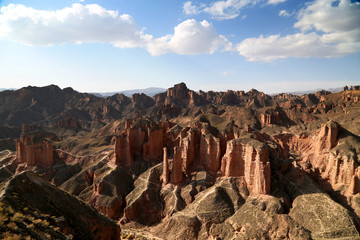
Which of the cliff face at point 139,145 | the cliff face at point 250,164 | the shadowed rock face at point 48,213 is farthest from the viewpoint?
the cliff face at point 139,145

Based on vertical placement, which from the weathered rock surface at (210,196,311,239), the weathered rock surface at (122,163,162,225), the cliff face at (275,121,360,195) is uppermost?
the cliff face at (275,121,360,195)

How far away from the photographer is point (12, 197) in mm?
23078

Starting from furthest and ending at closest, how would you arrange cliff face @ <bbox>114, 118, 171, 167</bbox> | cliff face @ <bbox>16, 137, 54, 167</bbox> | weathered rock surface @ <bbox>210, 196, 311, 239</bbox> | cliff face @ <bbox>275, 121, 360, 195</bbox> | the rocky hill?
cliff face @ <bbox>16, 137, 54, 167</bbox>, cliff face @ <bbox>114, 118, 171, 167</bbox>, cliff face @ <bbox>275, 121, 360, 195</bbox>, weathered rock surface @ <bbox>210, 196, 311, 239</bbox>, the rocky hill

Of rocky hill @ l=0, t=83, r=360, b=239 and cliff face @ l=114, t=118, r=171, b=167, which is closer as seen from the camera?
rocky hill @ l=0, t=83, r=360, b=239

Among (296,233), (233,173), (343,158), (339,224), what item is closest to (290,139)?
(343,158)

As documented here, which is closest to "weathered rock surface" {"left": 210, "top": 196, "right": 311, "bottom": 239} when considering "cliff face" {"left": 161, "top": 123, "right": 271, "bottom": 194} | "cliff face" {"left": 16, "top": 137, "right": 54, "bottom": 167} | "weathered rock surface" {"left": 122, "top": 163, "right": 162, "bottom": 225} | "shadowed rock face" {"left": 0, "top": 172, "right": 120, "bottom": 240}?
"cliff face" {"left": 161, "top": 123, "right": 271, "bottom": 194}

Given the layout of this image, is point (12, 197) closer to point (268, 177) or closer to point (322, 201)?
point (268, 177)

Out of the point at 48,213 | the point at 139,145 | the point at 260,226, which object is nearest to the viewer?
the point at 48,213

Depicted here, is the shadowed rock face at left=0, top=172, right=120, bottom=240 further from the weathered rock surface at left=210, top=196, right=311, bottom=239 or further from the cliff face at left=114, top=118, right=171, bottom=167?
the cliff face at left=114, top=118, right=171, bottom=167

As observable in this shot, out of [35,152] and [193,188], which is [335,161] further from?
[35,152]

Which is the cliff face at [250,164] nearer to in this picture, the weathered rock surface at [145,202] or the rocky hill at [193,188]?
the rocky hill at [193,188]

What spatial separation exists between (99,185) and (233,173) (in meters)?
35.4

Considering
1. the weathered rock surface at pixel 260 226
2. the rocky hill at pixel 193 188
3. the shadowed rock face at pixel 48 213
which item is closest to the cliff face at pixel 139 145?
the rocky hill at pixel 193 188

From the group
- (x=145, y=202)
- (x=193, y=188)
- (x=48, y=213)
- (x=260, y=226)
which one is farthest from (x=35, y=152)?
(x=260, y=226)
